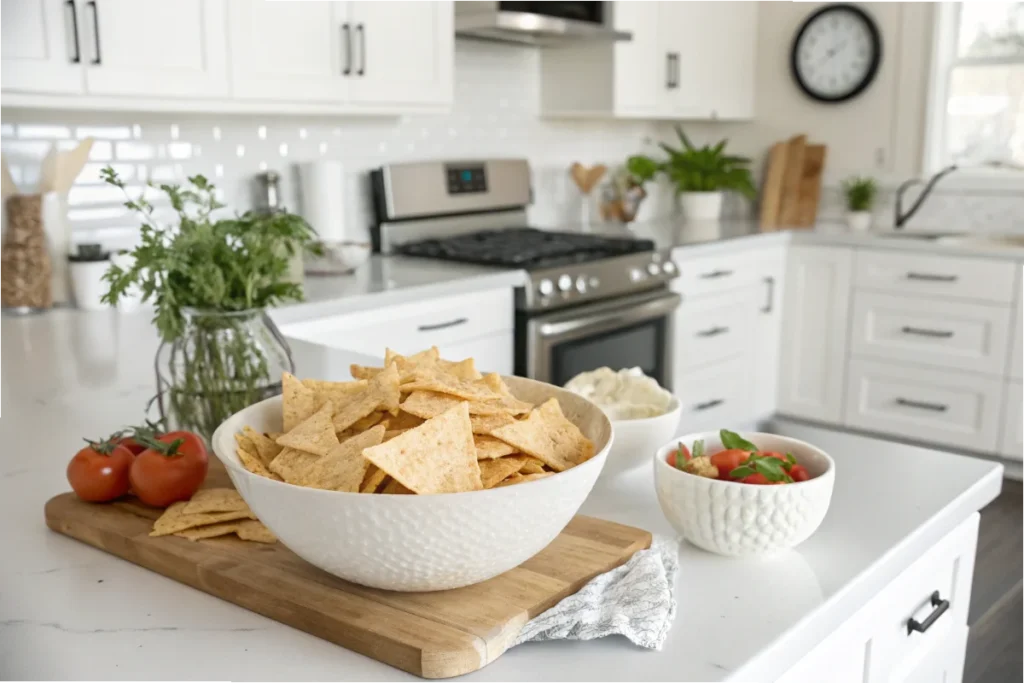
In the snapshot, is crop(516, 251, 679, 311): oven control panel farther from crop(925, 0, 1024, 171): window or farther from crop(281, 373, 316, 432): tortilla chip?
crop(281, 373, 316, 432): tortilla chip

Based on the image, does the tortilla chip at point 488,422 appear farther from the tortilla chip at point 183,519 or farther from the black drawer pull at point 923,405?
the black drawer pull at point 923,405

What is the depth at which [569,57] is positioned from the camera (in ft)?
12.7

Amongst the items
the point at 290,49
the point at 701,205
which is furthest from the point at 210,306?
the point at 701,205

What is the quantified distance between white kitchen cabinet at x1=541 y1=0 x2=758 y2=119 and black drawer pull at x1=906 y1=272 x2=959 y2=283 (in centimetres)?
116

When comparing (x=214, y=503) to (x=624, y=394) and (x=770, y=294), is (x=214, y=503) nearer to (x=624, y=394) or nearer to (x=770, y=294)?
(x=624, y=394)

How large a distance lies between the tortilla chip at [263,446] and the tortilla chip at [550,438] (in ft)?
0.74

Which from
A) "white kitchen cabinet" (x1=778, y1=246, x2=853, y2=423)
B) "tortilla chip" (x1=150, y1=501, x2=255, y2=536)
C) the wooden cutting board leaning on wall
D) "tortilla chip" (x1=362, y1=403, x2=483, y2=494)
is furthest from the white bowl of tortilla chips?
the wooden cutting board leaning on wall

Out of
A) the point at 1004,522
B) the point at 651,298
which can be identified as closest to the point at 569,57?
the point at 651,298

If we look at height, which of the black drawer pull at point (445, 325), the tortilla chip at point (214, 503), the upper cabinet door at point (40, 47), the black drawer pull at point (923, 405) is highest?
the upper cabinet door at point (40, 47)

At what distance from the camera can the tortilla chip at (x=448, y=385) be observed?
2.97 ft

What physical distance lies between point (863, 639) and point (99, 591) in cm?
77

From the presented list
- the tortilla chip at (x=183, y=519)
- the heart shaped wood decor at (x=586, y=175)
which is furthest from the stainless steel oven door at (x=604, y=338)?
the tortilla chip at (x=183, y=519)

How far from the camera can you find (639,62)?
12.6 ft

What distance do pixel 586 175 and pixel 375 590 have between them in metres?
3.47
